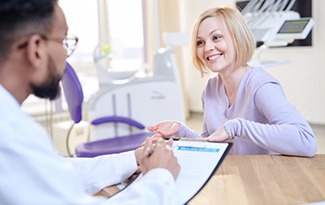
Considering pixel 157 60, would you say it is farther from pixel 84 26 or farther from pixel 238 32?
pixel 84 26

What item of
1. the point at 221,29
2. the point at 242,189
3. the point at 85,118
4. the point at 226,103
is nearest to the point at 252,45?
the point at 221,29

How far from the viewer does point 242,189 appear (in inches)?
42.7

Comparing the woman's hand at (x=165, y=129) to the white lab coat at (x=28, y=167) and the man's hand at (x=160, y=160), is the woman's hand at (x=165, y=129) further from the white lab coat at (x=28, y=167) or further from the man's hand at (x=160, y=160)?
the white lab coat at (x=28, y=167)

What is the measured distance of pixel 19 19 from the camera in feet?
2.37

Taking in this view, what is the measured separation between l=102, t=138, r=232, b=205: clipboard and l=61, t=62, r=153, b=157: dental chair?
0.98 meters

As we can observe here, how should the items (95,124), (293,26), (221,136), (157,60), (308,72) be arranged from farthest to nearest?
(308,72) < (293,26) < (157,60) < (95,124) < (221,136)

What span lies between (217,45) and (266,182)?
2.17 feet

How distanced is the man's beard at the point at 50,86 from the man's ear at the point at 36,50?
0.02 metres

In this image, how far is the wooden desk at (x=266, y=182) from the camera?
1.02m

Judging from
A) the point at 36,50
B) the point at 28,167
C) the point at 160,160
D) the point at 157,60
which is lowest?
the point at 157,60

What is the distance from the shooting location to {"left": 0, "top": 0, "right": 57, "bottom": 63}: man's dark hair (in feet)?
2.33

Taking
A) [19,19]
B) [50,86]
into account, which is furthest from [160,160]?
[19,19]

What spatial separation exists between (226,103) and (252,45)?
250mm

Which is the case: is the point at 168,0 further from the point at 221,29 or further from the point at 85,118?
the point at 221,29
